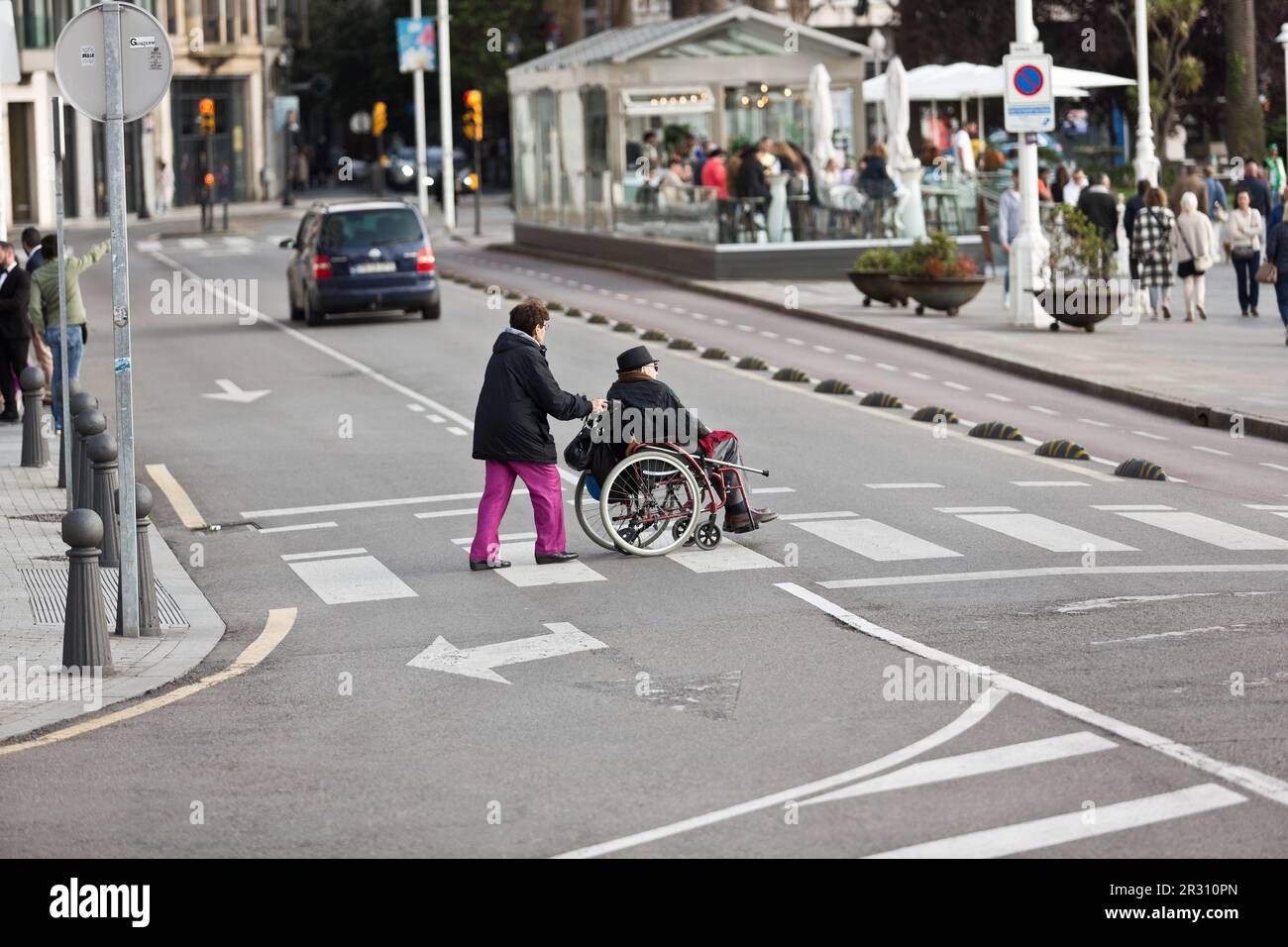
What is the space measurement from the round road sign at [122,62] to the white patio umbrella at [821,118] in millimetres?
27916

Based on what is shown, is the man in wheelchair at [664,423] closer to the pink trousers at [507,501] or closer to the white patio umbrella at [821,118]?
the pink trousers at [507,501]

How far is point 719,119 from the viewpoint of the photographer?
43.0m

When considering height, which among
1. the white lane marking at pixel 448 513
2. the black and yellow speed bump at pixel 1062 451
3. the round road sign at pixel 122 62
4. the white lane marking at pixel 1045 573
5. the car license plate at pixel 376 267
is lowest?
the white lane marking at pixel 1045 573

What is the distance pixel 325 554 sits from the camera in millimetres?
14414

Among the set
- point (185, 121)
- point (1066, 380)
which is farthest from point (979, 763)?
point (185, 121)

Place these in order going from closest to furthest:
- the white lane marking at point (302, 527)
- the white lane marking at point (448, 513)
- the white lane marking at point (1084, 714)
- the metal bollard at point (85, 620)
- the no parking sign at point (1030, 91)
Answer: the white lane marking at point (1084, 714), the metal bollard at point (85, 620), the white lane marking at point (302, 527), the white lane marking at point (448, 513), the no parking sign at point (1030, 91)

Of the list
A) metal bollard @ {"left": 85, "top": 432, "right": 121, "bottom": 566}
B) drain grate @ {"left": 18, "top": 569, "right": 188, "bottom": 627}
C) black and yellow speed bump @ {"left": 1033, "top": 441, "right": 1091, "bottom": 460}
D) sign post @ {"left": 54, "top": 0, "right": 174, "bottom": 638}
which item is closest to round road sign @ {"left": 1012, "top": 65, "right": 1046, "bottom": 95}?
black and yellow speed bump @ {"left": 1033, "top": 441, "right": 1091, "bottom": 460}

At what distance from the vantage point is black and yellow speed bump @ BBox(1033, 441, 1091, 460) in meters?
18.2

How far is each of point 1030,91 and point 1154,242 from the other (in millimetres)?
3465

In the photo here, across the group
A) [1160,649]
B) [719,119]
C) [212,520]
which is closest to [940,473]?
[212,520]

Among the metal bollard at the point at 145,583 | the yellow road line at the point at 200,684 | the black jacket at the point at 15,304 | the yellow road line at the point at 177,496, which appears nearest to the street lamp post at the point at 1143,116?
the black jacket at the point at 15,304

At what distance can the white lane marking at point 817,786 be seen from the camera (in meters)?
7.54

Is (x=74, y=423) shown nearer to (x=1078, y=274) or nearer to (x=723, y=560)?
(x=723, y=560)

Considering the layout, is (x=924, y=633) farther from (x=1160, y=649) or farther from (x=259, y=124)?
(x=259, y=124)
